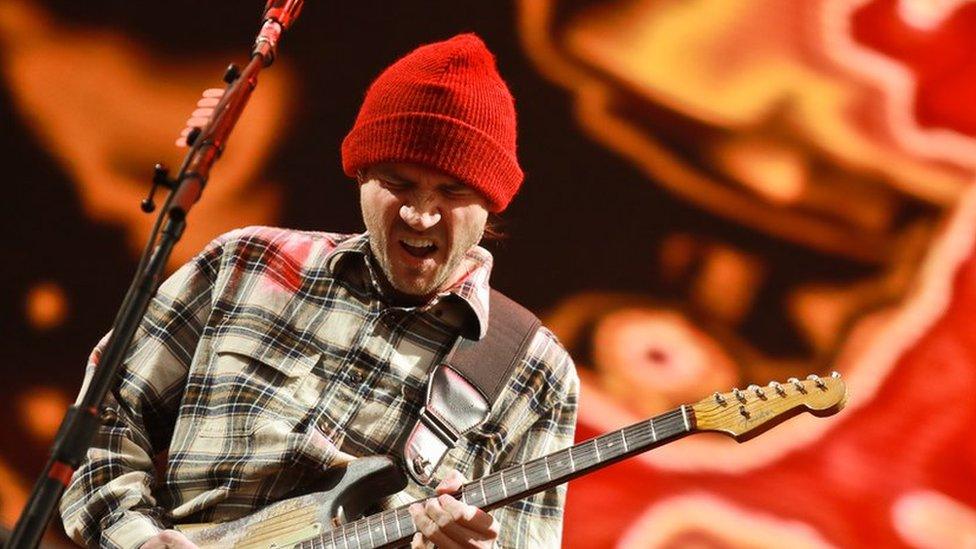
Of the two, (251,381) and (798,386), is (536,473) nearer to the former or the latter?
(798,386)

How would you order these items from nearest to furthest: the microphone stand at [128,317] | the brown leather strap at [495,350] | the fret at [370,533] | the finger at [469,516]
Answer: the microphone stand at [128,317] → the finger at [469,516] → the fret at [370,533] → the brown leather strap at [495,350]

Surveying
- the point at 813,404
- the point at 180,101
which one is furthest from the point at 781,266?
the point at 180,101

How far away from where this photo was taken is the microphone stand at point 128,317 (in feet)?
4.80

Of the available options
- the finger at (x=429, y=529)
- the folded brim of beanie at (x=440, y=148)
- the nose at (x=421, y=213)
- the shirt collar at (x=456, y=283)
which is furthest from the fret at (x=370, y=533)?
the folded brim of beanie at (x=440, y=148)

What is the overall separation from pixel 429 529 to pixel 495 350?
0.47m

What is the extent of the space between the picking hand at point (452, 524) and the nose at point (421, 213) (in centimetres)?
52

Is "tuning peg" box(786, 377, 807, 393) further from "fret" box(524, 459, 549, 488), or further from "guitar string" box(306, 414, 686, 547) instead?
"fret" box(524, 459, 549, 488)

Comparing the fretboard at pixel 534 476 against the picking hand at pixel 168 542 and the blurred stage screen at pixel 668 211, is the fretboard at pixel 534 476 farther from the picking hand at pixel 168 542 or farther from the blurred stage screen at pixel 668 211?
the blurred stage screen at pixel 668 211

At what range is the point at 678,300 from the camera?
2.90 m

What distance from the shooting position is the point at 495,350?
2422 mm

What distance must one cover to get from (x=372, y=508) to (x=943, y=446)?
4.48ft

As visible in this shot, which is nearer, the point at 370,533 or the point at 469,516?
the point at 469,516

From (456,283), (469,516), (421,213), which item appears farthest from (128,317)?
(456,283)

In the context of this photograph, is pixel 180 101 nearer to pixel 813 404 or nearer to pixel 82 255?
pixel 82 255
